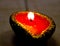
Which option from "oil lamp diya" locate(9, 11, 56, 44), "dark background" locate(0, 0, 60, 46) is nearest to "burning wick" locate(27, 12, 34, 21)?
"oil lamp diya" locate(9, 11, 56, 44)

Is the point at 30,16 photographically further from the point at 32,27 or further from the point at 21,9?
the point at 21,9

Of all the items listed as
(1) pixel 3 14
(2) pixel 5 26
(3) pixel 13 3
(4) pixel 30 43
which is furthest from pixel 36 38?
(3) pixel 13 3

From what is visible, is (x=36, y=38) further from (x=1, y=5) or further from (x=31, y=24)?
(x=1, y=5)

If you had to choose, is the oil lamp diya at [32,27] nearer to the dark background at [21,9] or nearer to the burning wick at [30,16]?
the burning wick at [30,16]

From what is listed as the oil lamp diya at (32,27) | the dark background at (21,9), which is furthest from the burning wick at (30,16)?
the dark background at (21,9)

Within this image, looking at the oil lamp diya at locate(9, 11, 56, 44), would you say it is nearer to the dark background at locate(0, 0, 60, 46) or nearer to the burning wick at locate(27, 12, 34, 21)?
the burning wick at locate(27, 12, 34, 21)

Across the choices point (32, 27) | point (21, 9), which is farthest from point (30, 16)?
point (21, 9)
